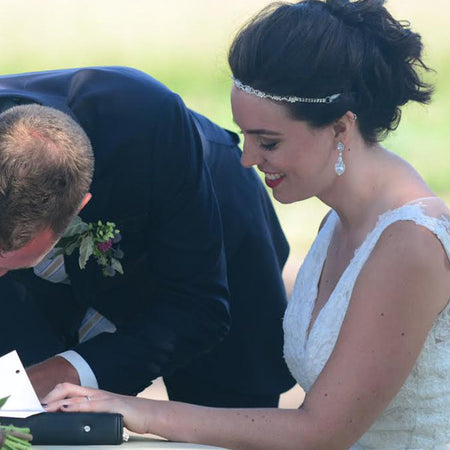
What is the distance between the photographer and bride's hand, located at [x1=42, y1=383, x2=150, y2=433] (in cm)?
272

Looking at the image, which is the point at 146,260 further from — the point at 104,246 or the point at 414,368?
the point at 414,368

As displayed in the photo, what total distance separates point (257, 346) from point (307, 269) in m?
0.40

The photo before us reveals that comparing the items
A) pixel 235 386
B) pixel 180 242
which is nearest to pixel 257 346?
pixel 235 386

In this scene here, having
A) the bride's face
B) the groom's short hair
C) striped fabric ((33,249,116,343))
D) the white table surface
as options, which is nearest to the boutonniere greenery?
the white table surface

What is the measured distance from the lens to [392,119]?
10.3 feet

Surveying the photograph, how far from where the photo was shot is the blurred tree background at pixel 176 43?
36.5 feet

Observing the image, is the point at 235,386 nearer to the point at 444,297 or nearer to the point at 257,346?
the point at 257,346

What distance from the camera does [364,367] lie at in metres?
2.88

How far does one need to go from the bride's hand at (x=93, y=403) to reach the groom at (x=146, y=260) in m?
0.32

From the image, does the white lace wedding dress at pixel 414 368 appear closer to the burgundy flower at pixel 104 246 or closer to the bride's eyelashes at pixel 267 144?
the bride's eyelashes at pixel 267 144

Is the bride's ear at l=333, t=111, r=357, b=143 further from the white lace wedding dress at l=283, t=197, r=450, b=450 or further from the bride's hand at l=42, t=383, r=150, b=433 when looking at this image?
the bride's hand at l=42, t=383, r=150, b=433

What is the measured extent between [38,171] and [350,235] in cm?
102

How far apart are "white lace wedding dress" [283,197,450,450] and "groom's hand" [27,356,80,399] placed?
63 centimetres

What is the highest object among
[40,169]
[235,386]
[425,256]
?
[40,169]
